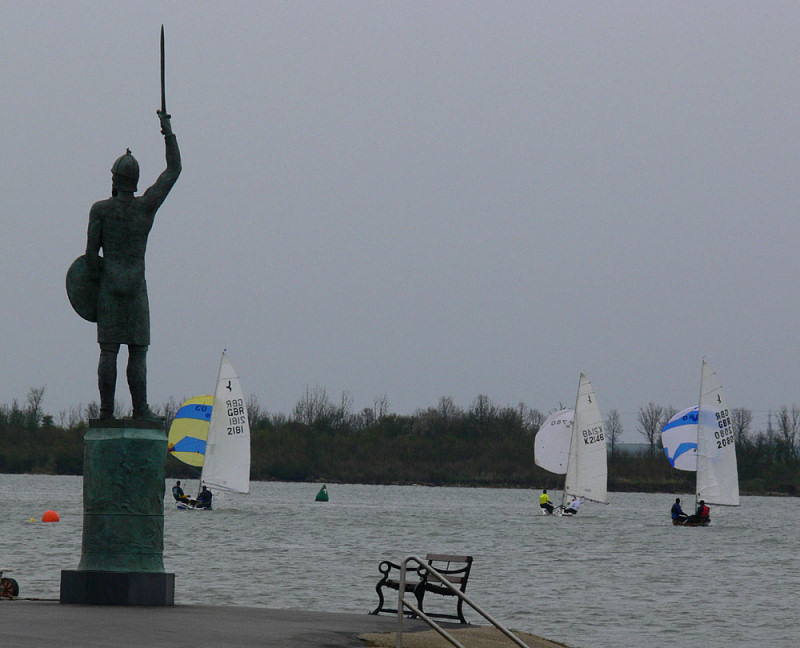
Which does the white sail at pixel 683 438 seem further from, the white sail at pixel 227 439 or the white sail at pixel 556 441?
the white sail at pixel 227 439

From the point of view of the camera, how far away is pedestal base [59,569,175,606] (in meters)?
12.7

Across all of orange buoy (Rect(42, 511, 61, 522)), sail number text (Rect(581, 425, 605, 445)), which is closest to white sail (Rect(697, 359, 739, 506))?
sail number text (Rect(581, 425, 605, 445))

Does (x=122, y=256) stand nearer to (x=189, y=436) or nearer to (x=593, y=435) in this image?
(x=189, y=436)

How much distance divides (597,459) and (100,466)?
59.4m

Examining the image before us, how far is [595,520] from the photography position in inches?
2852

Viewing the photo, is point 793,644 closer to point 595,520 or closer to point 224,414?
point 224,414

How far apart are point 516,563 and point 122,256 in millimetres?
28805

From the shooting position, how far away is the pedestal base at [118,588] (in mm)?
12711

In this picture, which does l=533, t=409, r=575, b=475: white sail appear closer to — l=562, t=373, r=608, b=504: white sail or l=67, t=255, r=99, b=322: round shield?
l=562, t=373, r=608, b=504: white sail

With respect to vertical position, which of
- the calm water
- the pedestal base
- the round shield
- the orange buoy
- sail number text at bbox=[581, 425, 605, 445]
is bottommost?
the calm water

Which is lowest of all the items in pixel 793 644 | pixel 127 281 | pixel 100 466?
pixel 793 644

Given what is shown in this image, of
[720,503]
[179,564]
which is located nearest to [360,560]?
[179,564]

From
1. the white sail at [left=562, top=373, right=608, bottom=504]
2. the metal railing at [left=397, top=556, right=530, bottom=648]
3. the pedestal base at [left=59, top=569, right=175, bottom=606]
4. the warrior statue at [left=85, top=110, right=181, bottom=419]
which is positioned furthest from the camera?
the white sail at [left=562, top=373, right=608, bottom=504]

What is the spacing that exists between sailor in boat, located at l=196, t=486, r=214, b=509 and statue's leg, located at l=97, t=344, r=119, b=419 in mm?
53406
